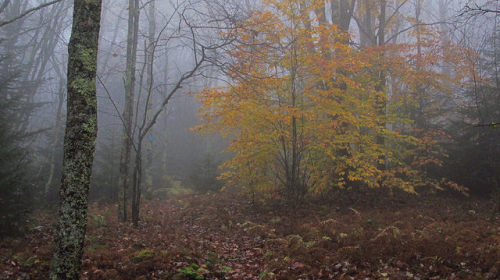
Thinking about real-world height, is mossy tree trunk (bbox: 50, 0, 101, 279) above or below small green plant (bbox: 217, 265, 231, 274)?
above

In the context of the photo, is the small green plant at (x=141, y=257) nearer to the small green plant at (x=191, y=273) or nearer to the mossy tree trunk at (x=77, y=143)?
the small green plant at (x=191, y=273)

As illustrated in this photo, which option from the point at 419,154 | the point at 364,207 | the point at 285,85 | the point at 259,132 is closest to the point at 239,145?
the point at 259,132

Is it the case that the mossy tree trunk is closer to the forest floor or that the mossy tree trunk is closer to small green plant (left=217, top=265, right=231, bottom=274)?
the forest floor

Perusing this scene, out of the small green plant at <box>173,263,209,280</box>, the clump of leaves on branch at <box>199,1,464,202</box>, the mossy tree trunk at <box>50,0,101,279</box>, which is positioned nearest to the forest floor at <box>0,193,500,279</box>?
the small green plant at <box>173,263,209,280</box>

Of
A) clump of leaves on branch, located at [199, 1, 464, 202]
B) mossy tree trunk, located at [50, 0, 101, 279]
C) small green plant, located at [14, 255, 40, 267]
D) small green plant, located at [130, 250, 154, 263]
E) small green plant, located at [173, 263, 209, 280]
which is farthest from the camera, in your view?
clump of leaves on branch, located at [199, 1, 464, 202]

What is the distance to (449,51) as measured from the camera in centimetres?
1288

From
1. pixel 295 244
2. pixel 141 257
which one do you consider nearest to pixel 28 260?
pixel 141 257

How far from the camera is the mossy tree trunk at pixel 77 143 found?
3.95 metres

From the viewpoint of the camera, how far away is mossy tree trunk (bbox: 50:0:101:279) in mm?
3947

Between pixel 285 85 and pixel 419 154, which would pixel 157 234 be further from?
pixel 419 154

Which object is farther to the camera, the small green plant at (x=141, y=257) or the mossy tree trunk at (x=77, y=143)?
the small green plant at (x=141, y=257)

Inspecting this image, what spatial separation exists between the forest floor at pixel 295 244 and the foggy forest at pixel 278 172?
0.04m

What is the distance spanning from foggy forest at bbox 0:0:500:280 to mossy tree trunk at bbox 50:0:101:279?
0.02m

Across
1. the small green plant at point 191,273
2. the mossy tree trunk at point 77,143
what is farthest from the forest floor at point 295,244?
the mossy tree trunk at point 77,143
